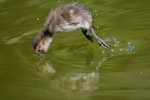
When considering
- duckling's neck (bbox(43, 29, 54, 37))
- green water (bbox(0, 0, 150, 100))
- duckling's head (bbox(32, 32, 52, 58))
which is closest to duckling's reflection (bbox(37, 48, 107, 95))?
green water (bbox(0, 0, 150, 100))

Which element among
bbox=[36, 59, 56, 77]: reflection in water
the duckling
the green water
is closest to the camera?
the green water

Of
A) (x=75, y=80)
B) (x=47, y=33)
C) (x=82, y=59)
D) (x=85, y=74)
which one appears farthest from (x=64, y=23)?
(x=75, y=80)

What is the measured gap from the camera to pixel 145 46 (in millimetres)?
5426

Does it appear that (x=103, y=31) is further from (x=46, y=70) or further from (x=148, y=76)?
(x=148, y=76)

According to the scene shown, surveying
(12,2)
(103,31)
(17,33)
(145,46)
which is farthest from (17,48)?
(12,2)

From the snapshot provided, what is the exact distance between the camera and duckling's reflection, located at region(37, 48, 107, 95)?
4.54 metres

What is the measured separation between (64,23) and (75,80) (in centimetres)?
102

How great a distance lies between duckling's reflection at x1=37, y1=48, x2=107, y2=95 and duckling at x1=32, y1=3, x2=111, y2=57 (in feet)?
1.34

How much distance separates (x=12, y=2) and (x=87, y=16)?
247 cm

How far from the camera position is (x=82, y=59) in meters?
5.27

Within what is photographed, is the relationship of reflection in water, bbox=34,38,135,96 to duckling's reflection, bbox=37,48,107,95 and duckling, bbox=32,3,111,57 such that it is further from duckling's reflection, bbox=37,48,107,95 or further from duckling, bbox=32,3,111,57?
duckling, bbox=32,3,111,57

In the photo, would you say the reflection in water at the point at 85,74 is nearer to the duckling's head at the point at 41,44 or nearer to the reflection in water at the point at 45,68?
the reflection in water at the point at 45,68

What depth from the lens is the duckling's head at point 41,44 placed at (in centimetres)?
547

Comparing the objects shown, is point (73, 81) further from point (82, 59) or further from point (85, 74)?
point (82, 59)
